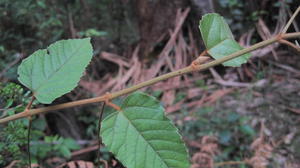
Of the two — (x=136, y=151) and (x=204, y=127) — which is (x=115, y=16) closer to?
(x=204, y=127)

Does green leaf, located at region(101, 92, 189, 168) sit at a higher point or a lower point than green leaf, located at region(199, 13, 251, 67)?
lower

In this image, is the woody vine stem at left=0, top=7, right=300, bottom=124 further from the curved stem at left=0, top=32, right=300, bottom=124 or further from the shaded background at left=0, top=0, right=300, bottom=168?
the shaded background at left=0, top=0, right=300, bottom=168

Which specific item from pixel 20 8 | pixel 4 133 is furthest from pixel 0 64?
pixel 4 133

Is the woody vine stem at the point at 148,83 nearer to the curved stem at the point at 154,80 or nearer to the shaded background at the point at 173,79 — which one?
the curved stem at the point at 154,80

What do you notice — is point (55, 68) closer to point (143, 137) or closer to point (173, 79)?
point (143, 137)

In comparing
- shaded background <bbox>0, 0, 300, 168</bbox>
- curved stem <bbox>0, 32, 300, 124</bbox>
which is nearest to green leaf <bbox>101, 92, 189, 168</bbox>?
curved stem <bbox>0, 32, 300, 124</bbox>

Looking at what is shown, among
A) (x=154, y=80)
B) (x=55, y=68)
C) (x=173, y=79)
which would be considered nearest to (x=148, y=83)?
(x=154, y=80)

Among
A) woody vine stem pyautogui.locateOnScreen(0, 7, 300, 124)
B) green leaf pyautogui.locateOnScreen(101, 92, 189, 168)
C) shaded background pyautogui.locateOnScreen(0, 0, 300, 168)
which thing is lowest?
shaded background pyautogui.locateOnScreen(0, 0, 300, 168)
